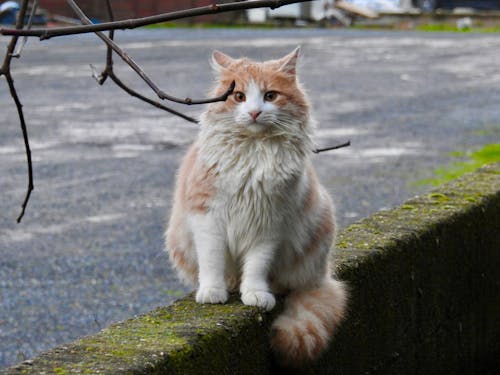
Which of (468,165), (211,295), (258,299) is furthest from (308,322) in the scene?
(468,165)

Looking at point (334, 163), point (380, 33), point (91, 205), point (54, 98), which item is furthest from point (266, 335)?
point (380, 33)

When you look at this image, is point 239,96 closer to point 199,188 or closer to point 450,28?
point 199,188

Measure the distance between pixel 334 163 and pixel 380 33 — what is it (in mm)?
18194

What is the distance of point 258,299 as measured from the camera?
9.29 ft

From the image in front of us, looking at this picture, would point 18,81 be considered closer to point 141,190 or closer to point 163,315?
point 141,190

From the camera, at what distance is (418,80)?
50.3 ft

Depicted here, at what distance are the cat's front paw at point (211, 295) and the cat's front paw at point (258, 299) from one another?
6 cm

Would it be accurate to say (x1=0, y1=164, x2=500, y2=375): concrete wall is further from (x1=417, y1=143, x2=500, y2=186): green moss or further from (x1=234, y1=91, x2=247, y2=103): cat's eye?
(x1=417, y1=143, x2=500, y2=186): green moss

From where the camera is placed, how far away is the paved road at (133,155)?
5.81 meters

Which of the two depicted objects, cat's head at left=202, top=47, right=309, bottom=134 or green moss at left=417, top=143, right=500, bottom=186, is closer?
cat's head at left=202, top=47, right=309, bottom=134

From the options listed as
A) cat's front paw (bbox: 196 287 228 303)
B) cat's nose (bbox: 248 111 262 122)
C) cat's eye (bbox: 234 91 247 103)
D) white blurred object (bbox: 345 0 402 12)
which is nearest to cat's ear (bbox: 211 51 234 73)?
cat's eye (bbox: 234 91 247 103)

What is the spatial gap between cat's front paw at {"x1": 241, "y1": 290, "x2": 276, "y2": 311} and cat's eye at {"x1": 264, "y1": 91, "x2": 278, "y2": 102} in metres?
0.57

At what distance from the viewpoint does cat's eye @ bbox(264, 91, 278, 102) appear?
3.01m

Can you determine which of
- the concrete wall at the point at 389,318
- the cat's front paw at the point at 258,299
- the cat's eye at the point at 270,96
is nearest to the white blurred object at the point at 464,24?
the concrete wall at the point at 389,318
